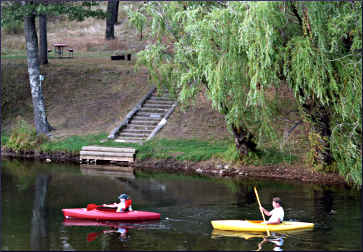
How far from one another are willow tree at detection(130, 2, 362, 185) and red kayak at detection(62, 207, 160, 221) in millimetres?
4337

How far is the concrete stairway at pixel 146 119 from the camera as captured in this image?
25.6m

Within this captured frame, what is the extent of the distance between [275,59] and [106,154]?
9199 mm

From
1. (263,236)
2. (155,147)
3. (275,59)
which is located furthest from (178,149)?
(263,236)

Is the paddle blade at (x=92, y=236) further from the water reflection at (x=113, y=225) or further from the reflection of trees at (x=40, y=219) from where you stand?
the reflection of trees at (x=40, y=219)

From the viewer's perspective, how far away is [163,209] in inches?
681

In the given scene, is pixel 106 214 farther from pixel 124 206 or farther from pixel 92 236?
pixel 92 236

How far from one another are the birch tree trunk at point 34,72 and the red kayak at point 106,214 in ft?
36.2

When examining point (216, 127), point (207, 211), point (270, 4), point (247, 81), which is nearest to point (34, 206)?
point (207, 211)

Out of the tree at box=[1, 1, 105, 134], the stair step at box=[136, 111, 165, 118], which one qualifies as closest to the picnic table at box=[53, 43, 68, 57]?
the tree at box=[1, 1, 105, 134]

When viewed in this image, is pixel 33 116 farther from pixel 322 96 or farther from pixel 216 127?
pixel 322 96

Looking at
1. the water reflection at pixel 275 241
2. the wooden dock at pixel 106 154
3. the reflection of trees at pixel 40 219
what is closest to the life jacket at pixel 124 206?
the reflection of trees at pixel 40 219

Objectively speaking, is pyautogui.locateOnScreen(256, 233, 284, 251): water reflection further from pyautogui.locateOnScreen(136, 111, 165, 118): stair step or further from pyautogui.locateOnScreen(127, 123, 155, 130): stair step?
pyautogui.locateOnScreen(136, 111, 165, 118): stair step

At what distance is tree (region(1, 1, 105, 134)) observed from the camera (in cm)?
2470

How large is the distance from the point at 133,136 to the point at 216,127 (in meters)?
3.35
